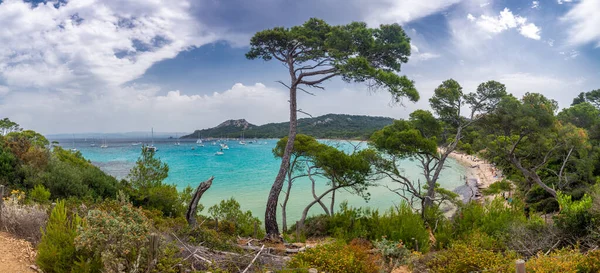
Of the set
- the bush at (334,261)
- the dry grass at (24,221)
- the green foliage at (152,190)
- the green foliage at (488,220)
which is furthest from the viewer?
the green foliage at (152,190)

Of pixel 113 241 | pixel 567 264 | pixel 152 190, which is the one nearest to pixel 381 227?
pixel 567 264

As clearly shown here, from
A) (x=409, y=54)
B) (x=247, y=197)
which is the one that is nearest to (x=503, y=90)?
(x=409, y=54)

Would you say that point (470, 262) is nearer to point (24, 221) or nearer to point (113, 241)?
point (113, 241)

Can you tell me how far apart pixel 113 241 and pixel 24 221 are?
122 inches

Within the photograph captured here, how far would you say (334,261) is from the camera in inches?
184

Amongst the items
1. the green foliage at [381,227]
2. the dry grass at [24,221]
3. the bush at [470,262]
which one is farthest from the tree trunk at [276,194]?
the dry grass at [24,221]

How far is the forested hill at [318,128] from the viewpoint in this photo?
3541cm

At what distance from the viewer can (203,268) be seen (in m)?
4.52

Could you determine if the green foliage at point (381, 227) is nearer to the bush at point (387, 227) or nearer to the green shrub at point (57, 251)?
the bush at point (387, 227)

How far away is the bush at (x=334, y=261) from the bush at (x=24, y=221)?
13.8 ft

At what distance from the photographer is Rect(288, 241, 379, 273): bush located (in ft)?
15.1

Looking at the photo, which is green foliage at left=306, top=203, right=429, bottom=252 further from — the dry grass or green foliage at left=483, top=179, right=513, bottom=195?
green foliage at left=483, top=179, right=513, bottom=195

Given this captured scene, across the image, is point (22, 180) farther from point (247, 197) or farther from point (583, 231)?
point (247, 197)

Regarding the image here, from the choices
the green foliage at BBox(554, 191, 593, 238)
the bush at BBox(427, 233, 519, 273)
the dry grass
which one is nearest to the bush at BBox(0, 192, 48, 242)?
the dry grass
